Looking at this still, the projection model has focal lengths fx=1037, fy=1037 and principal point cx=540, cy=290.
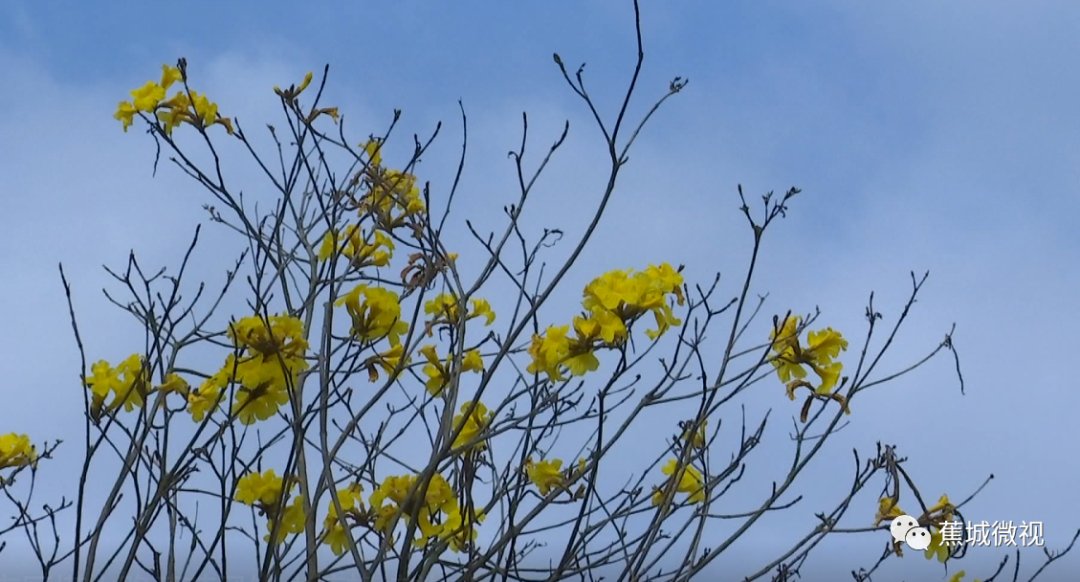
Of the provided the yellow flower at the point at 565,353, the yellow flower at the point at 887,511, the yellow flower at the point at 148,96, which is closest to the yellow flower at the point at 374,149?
the yellow flower at the point at 148,96

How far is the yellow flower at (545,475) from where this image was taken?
1.93 meters

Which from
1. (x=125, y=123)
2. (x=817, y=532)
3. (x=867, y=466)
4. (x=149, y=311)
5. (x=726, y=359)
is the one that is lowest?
(x=817, y=532)

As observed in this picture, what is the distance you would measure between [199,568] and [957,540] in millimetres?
1464

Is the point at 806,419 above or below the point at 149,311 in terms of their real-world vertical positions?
below

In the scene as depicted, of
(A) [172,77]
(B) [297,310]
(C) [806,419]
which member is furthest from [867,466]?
(A) [172,77]

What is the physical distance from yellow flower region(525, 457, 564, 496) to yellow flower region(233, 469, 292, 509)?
0.45 metres

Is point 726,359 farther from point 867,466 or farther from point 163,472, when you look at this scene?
point 163,472

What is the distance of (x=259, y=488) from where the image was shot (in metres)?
1.76

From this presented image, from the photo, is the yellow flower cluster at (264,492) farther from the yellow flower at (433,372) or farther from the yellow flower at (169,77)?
the yellow flower at (169,77)

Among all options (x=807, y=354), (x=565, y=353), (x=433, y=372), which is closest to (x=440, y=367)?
(x=433, y=372)

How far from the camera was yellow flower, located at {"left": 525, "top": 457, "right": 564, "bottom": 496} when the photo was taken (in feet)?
6.33

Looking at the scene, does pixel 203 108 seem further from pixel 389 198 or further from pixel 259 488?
pixel 259 488

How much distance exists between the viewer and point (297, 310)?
2.19m

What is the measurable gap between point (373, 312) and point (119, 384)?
47 cm
